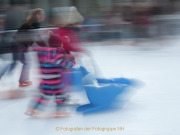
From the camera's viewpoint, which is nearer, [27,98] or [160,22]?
[27,98]

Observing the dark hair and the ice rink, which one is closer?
the ice rink

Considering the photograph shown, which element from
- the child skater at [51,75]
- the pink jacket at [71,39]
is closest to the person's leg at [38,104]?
the child skater at [51,75]

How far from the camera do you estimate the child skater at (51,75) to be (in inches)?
122

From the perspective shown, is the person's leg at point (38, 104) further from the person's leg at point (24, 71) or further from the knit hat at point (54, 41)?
the person's leg at point (24, 71)

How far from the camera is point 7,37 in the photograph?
14.3ft

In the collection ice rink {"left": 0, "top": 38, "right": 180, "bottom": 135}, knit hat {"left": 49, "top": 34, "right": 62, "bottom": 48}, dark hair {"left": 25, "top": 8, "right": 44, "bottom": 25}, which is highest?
dark hair {"left": 25, "top": 8, "right": 44, "bottom": 25}

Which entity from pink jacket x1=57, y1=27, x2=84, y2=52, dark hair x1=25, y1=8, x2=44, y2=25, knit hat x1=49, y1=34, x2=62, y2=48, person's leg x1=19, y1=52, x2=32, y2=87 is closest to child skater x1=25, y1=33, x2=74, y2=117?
knit hat x1=49, y1=34, x2=62, y2=48

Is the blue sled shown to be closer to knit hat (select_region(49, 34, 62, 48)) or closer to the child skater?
the child skater

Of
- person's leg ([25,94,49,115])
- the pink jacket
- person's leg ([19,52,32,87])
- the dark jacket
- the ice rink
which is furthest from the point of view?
person's leg ([19,52,32,87])

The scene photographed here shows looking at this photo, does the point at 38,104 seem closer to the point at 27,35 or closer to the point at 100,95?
the point at 100,95

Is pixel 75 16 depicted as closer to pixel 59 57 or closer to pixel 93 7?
pixel 59 57

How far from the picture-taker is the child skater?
309 cm

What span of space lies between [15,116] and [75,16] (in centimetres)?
132

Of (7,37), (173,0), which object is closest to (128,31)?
(173,0)
